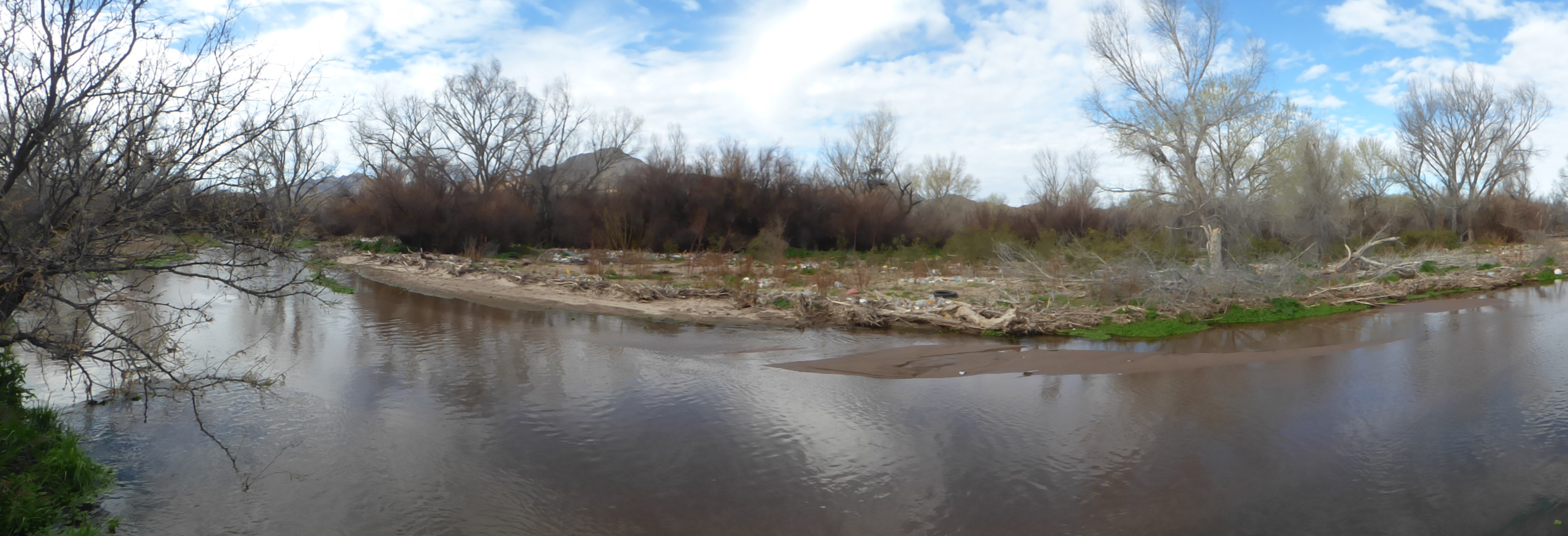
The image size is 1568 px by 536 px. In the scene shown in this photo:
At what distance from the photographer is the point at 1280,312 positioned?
15.1 meters

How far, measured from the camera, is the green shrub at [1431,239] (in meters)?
35.4

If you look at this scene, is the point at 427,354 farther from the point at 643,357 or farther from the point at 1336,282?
the point at 1336,282

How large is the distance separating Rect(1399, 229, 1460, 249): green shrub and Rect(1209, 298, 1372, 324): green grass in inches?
956

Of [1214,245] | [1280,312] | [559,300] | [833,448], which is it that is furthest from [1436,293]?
[559,300]

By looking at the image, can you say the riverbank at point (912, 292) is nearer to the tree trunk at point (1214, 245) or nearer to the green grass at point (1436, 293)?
the green grass at point (1436, 293)

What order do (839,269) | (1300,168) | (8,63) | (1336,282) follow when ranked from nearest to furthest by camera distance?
(8,63) < (1336,282) < (839,269) < (1300,168)

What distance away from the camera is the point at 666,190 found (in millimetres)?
34062

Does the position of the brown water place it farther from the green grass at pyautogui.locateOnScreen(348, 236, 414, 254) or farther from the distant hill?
the distant hill

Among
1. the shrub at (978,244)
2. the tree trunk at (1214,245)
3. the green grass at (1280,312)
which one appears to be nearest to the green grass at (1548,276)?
the tree trunk at (1214,245)

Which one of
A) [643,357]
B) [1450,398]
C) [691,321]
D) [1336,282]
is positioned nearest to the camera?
[1450,398]

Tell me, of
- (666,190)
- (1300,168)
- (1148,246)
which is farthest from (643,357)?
(1300,168)

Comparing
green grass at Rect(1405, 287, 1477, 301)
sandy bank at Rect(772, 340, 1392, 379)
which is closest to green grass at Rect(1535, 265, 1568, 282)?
green grass at Rect(1405, 287, 1477, 301)

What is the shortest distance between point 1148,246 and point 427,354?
1833 centimetres

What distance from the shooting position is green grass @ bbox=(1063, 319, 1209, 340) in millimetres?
13023
